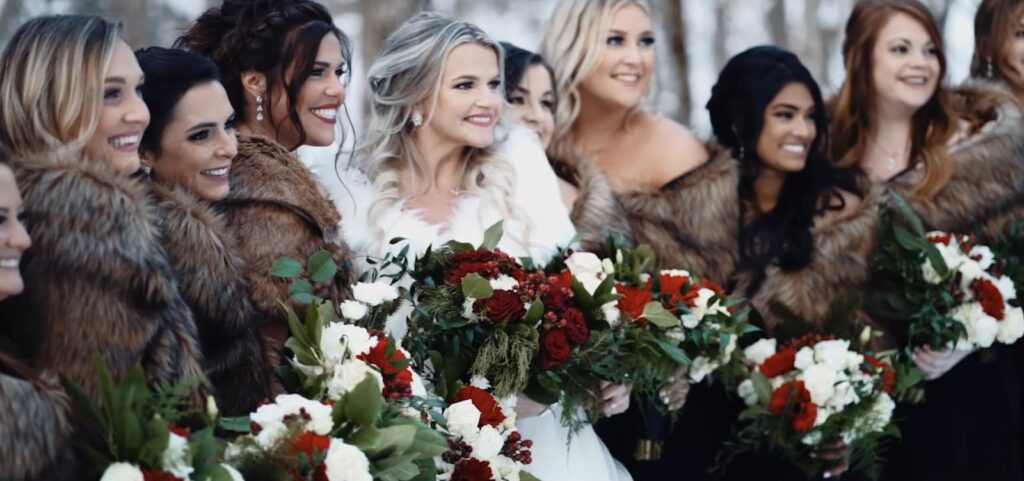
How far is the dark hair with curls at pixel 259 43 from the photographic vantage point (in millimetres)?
4664

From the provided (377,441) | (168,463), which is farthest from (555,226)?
(168,463)

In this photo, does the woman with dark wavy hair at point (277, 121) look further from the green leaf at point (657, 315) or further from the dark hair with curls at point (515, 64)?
the dark hair with curls at point (515, 64)

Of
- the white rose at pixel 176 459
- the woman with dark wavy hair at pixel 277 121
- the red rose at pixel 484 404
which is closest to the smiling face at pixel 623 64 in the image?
the woman with dark wavy hair at pixel 277 121

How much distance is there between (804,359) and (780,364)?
10cm

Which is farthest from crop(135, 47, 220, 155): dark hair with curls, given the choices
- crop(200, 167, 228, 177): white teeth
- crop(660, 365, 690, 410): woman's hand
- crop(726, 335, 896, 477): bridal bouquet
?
crop(726, 335, 896, 477): bridal bouquet

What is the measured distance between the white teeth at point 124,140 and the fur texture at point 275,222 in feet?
1.65

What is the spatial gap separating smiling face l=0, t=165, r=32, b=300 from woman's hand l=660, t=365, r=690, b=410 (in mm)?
2696

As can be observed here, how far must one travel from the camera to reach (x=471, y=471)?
13.6 feet

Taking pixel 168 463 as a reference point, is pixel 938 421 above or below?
below

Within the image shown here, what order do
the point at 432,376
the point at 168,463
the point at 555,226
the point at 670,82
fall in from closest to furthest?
the point at 168,463, the point at 432,376, the point at 555,226, the point at 670,82

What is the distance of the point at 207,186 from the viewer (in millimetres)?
4250

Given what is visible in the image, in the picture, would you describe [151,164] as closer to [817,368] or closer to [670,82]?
[817,368]

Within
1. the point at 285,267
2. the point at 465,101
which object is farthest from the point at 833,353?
the point at 285,267

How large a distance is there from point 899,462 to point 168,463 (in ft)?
13.6
